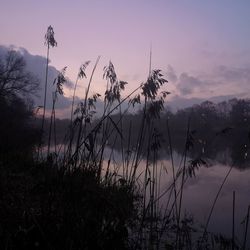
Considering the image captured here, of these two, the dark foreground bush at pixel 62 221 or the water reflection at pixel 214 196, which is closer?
the dark foreground bush at pixel 62 221

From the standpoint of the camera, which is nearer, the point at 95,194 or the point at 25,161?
the point at 95,194

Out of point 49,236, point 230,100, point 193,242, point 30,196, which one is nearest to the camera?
point 49,236

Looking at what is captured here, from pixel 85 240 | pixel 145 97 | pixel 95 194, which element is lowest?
pixel 85 240

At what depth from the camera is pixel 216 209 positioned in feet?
27.4

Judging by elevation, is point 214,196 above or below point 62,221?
below

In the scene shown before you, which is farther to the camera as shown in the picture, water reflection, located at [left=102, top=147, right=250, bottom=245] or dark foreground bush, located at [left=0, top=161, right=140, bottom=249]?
water reflection, located at [left=102, top=147, right=250, bottom=245]

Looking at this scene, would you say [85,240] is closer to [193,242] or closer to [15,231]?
[15,231]

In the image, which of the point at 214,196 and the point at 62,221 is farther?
the point at 214,196

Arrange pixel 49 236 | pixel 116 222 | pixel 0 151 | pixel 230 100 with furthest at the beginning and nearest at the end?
pixel 230 100, pixel 0 151, pixel 116 222, pixel 49 236

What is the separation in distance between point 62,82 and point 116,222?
3003 millimetres

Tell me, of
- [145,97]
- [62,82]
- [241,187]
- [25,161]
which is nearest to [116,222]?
[145,97]

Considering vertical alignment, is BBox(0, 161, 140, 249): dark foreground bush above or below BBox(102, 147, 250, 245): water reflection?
above

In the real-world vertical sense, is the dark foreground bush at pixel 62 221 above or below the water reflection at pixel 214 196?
above

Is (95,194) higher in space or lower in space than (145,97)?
lower
